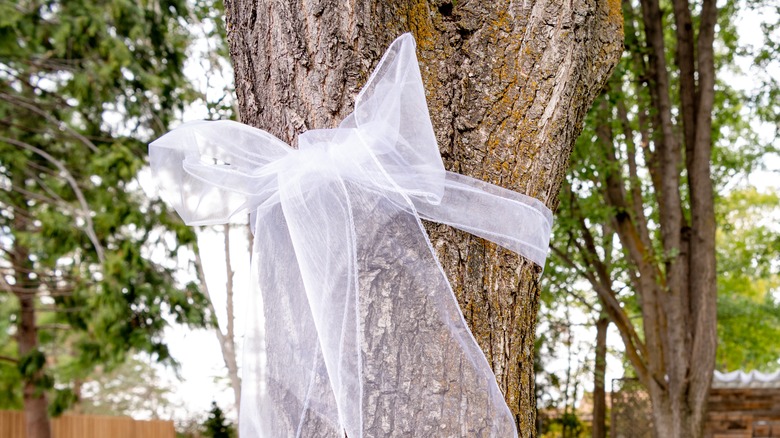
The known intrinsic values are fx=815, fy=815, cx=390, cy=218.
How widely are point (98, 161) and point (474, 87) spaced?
23.0ft

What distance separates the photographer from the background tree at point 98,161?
8109 mm

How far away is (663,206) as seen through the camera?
277 inches

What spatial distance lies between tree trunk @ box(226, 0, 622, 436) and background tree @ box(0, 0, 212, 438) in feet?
20.7

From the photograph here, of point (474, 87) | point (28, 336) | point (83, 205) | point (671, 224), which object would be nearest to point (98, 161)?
point (83, 205)

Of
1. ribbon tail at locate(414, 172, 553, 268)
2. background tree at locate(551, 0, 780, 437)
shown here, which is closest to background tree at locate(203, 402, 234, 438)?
background tree at locate(551, 0, 780, 437)

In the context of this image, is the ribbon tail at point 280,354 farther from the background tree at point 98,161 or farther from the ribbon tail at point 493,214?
the background tree at point 98,161

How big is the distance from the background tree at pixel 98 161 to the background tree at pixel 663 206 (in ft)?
13.4

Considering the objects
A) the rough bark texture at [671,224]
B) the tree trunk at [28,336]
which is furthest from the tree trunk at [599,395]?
the tree trunk at [28,336]

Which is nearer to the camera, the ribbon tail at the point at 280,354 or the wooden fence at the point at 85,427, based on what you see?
the ribbon tail at the point at 280,354

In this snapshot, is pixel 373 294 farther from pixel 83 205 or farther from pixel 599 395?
pixel 599 395

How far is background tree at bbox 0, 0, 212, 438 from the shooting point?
26.6ft

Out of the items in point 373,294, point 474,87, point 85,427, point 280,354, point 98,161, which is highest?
point 98,161

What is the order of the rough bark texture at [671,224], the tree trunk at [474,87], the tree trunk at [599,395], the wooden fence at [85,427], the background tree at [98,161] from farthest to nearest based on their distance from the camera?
the wooden fence at [85,427]
the tree trunk at [599,395]
the background tree at [98,161]
the rough bark texture at [671,224]
the tree trunk at [474,87]

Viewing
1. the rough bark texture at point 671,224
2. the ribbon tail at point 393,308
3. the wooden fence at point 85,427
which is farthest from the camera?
the wooden fence at point 85,427
